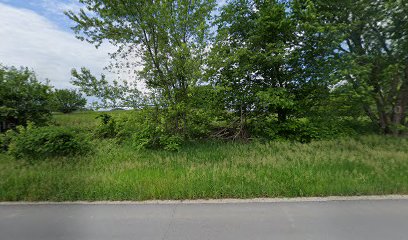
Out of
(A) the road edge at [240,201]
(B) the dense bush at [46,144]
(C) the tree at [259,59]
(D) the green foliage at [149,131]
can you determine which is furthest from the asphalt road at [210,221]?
(C) the tree at [259,59]

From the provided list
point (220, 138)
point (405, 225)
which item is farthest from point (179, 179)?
point (220, 138)

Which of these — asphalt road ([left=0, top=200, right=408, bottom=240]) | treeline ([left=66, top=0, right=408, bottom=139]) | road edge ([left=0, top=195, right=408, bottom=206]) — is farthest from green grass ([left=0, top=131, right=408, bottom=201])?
treeline ([left=66, top=0, right=408, bottom=139])

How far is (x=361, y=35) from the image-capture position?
906cm

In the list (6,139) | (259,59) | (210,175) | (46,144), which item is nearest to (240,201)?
(210,175)

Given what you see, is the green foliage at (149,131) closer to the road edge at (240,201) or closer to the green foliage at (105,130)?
the green foliage at (105,130)

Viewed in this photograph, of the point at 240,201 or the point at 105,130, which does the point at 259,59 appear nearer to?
the point at 240,201

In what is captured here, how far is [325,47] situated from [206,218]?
8.13 m

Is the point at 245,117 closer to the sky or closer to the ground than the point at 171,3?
closer to the ground

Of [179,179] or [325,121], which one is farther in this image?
[325,121]

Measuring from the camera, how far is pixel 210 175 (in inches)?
197

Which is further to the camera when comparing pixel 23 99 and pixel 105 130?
pixel 105 130

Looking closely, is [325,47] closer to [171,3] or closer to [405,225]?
[171,3]

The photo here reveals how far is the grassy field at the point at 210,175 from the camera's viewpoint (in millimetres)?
4312

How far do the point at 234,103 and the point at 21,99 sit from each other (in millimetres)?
8799
